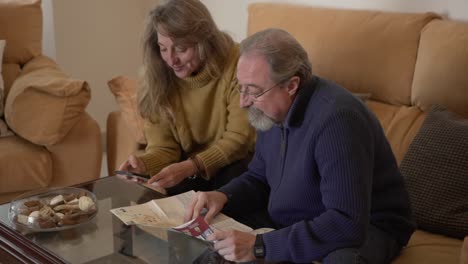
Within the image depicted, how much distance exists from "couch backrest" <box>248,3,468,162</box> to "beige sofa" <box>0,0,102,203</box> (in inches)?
35.8

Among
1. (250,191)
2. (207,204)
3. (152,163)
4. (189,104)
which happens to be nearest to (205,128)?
(189,104)

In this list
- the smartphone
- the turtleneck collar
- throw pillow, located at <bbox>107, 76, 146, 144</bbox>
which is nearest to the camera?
the smartphone

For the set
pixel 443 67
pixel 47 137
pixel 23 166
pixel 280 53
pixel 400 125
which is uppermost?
pixel 280 53

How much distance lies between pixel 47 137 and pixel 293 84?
125cm

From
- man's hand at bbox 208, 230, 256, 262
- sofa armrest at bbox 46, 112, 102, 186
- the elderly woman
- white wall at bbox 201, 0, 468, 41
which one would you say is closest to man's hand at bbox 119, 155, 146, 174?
the elderly woman

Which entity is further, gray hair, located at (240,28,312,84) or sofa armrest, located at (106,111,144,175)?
sofa armrest, located at (106,111,144,175)

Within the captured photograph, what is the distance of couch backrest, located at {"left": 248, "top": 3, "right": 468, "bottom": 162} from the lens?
1.90 meters

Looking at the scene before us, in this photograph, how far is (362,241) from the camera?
1.32 meters

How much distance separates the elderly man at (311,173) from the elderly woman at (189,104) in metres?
0.38

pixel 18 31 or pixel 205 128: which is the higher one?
pixel 18 31

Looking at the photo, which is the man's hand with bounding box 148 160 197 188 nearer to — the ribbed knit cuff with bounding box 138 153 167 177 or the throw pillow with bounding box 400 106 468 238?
the ribbed knit cuff with bounding box 138 153 167 177

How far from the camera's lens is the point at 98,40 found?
3369 millimetres

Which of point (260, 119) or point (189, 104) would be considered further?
point (189, 104)

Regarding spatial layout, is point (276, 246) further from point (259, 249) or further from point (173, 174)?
point (173, 174)
